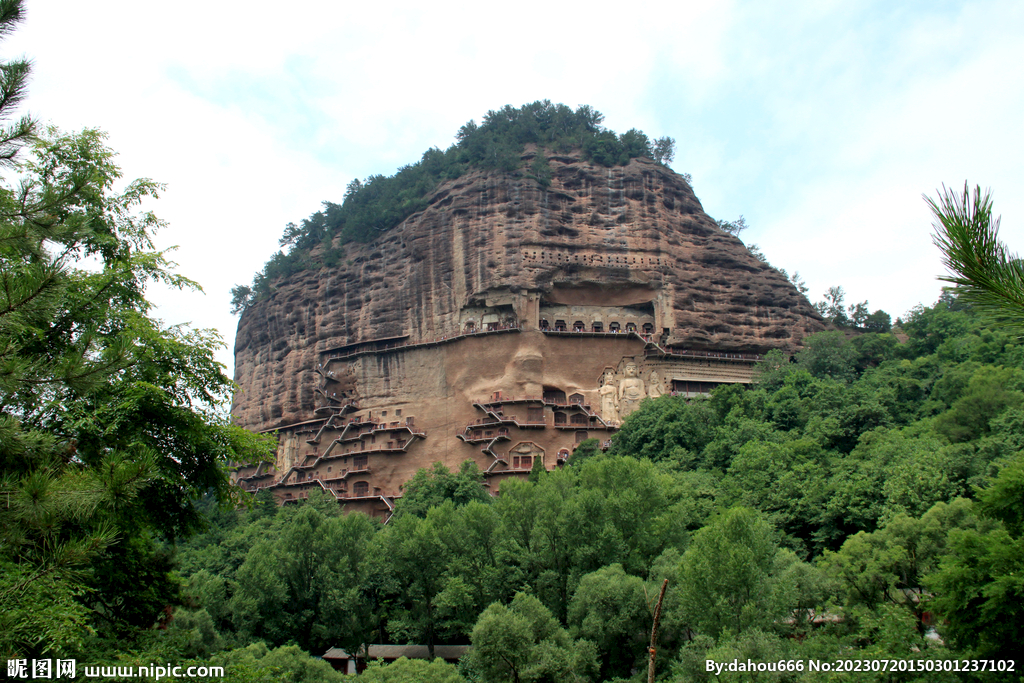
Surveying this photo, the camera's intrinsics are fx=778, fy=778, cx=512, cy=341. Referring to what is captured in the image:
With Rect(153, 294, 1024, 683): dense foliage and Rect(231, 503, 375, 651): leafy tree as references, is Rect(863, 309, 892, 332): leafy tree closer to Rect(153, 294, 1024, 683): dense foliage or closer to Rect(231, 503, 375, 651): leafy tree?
Rect(153, 294, 1024, 683): dense foliage

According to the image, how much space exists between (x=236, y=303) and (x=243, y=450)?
45.3 m

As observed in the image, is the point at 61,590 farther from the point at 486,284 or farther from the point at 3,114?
the point at 486,284

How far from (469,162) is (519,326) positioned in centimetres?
1117

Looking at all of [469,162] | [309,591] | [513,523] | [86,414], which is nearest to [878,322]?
[469,162]

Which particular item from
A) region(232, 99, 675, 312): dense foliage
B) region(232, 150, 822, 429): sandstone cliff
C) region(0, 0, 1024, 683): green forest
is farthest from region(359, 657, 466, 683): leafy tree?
region(232, 99, 675, 312): dense foliage

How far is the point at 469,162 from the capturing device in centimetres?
4450

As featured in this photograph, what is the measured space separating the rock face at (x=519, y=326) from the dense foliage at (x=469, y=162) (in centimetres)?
104

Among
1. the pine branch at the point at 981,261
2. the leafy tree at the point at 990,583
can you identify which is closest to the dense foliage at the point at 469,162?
the leafy tree at the point at 990,583

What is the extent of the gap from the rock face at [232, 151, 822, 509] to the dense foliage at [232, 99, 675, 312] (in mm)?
1035

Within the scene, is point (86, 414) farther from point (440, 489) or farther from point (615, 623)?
point (440, 489)

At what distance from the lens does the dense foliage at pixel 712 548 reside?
45.7 feet

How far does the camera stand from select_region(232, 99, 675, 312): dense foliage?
4378 cm

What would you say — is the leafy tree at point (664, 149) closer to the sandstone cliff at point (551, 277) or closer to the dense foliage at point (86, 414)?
the sandstone cliff at point (551, 277)

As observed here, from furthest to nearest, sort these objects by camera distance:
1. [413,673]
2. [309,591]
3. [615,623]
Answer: [309,591] < [615,623] < [413,673]
